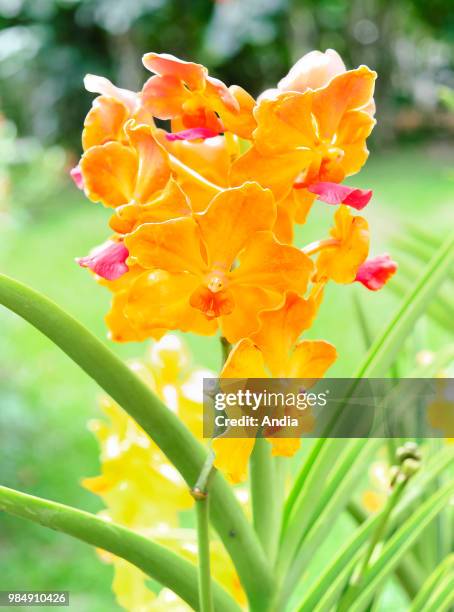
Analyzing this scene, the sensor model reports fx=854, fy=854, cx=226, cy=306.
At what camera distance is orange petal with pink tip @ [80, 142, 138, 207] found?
386 mm

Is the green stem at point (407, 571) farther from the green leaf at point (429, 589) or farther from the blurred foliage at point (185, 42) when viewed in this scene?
the blurred foliage at point (185, 42)

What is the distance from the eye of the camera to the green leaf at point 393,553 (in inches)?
17.0

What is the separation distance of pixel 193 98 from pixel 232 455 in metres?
→ 0.16

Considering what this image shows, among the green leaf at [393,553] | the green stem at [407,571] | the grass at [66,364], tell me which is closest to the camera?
the green leaf at [393,553]

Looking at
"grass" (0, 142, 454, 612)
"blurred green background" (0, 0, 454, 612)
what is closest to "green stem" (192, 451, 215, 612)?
"grass" (0, 142, 454, 612)

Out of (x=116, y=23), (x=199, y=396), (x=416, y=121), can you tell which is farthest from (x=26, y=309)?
(x=416, y=121)

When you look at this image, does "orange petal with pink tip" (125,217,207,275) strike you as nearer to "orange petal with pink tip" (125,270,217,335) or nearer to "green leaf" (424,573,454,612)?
"orange petal with pink tip" (125,270,217,335)

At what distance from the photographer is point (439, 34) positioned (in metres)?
Result: 6.94

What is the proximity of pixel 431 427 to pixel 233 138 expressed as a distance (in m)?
0.29

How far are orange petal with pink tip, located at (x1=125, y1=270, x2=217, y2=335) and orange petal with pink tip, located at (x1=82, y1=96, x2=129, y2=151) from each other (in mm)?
70

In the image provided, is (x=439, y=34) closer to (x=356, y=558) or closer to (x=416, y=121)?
(x=416, y=121)

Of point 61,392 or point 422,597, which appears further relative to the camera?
point 61,392

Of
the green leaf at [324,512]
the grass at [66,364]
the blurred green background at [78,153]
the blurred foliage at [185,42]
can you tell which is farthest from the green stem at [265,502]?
the blurred foliage at [185,42]

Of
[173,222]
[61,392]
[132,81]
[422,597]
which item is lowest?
[422,597]
